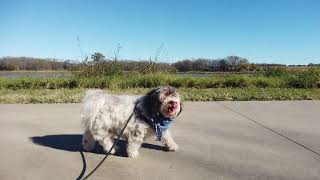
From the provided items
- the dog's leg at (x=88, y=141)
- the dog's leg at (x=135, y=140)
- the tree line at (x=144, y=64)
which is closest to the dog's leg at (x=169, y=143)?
the dog's leg at (x=135, y=140)

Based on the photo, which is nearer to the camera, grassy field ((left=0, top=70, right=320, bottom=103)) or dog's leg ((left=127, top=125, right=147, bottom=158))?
dog's leg ((left=127, top=125, right=147, bottom=158))

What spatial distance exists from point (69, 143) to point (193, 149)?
81.4 inches

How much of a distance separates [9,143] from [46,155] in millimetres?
1188

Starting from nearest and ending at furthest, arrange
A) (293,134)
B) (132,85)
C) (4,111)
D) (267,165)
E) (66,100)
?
(267,165) < (293,134) < (4,111) < (66,100) < (132,85)

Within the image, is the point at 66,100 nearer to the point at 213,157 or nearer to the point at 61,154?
the point at 61,154

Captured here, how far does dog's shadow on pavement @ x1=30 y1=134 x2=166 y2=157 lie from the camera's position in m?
6.92

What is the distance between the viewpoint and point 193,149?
22.8ft

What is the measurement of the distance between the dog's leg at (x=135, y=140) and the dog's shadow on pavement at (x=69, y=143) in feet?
0.71

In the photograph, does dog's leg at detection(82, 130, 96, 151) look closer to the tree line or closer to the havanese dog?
the havanese dog

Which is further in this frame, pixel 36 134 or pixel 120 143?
pixel 36 134

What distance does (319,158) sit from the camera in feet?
21.0

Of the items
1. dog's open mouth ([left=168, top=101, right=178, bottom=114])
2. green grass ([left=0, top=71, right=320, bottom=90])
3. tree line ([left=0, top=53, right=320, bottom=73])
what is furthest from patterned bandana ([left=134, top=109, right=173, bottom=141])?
tree line ([left=0, top=53, right=320, bottom=73])

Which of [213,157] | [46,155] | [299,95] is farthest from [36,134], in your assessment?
[299,95]

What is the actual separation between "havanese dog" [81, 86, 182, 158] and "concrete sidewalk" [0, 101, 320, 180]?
0.96 ft
